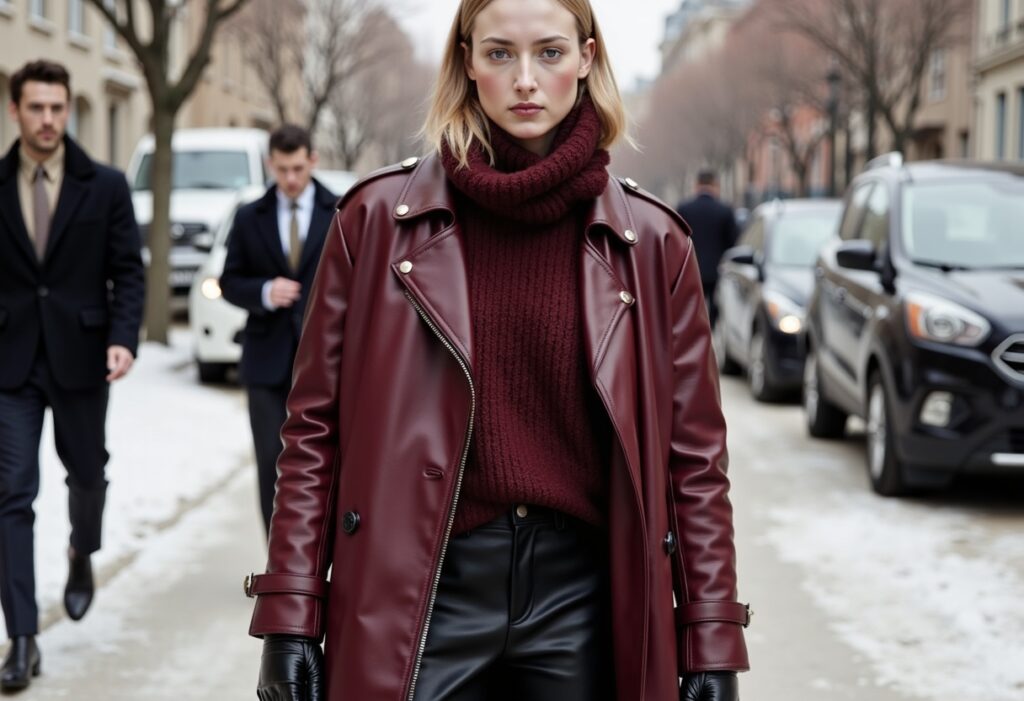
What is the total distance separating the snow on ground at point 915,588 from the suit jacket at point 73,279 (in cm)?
289

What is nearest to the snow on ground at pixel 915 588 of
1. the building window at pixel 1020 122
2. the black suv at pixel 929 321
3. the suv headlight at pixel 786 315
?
the black suv at pixel 929 321

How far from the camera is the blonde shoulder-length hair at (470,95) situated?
245cm

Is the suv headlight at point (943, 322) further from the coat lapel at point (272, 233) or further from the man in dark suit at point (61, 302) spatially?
the man in dark suit at point (61, 302)

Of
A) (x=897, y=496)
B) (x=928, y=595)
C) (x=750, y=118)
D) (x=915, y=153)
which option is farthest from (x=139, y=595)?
(x=750, y=118)

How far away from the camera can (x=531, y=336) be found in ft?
7.90

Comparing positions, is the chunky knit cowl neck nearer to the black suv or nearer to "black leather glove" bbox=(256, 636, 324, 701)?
"black leather glove" bbox=(256, 636, 324, 701)

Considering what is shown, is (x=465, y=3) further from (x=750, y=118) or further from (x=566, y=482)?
(x=750, y=118)

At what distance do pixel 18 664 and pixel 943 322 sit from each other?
489 centimetres

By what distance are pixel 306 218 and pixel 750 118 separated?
59.7 metres

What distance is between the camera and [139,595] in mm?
6406

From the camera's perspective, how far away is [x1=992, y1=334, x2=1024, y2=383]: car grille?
7.67 metres

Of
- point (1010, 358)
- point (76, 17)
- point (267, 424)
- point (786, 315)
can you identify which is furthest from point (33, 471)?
point (76, 17)

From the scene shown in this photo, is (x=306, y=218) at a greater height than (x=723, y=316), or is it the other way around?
(x=306, y=218)

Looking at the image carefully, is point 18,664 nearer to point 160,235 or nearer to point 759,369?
point 759,369
